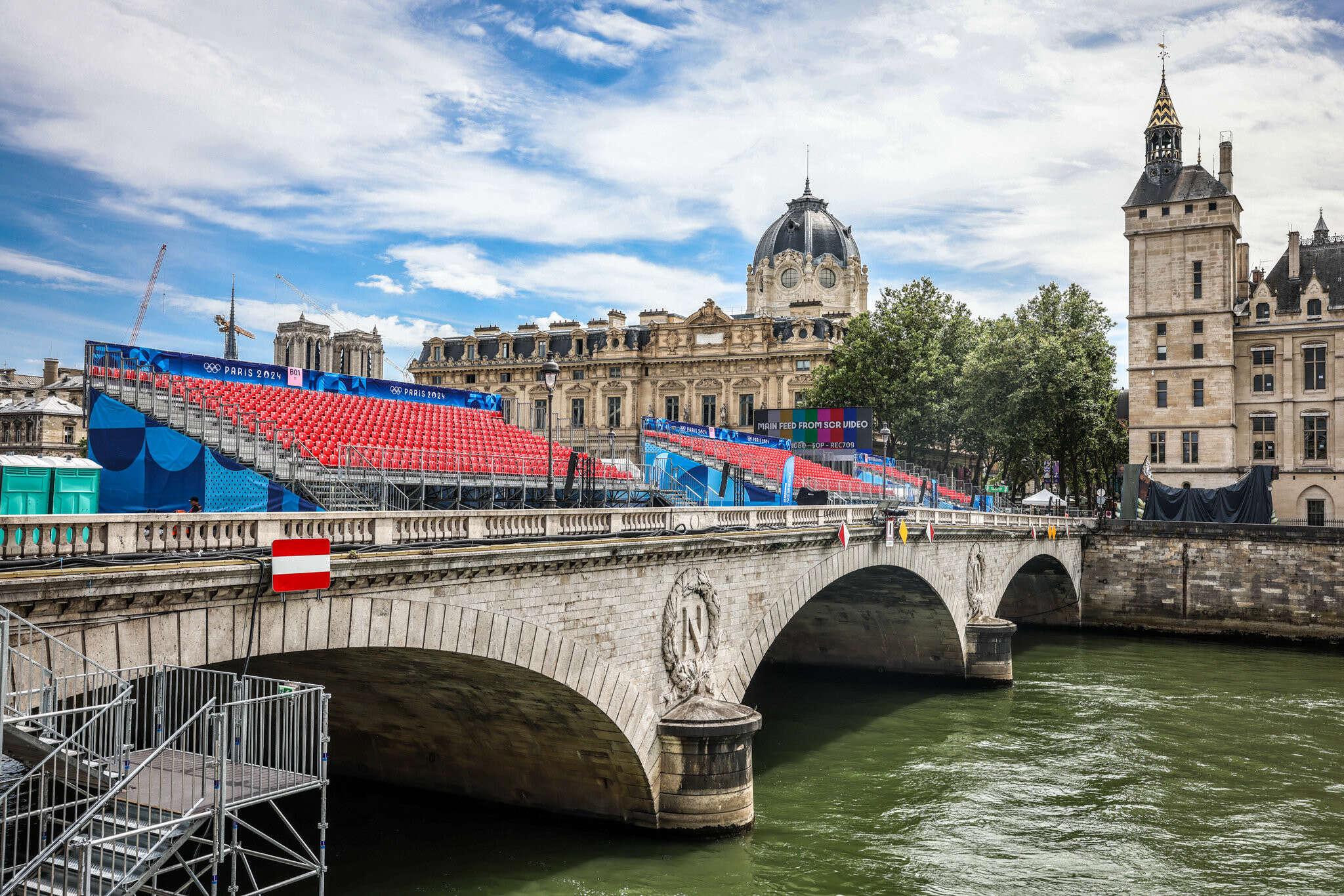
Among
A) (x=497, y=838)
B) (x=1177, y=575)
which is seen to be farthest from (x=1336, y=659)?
(x=497, y=838)

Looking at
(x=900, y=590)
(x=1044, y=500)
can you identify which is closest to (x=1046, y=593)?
(x=1044, y=500)

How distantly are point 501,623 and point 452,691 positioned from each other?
360 cm

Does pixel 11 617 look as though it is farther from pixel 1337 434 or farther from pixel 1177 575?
pixel 1337 434

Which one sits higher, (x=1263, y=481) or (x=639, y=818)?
(x=1263, y=481)

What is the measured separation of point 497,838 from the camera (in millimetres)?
19188

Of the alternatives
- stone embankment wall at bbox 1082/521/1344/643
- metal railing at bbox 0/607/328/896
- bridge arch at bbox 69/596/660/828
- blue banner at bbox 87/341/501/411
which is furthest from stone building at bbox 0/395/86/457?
metal railing at bbox 0/607/328/896

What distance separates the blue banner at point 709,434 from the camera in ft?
186

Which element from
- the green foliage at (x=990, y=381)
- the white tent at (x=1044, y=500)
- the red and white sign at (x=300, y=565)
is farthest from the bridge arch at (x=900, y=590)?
the green foliage at (x=990, y=381)

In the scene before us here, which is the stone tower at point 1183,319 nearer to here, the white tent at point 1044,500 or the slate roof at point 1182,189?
the slate roof at point 1182,189

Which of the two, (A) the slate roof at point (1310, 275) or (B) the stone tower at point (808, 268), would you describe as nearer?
(A) the slate roof at point (1310, 275)

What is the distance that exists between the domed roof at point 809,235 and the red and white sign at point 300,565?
308ft

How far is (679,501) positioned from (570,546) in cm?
1741

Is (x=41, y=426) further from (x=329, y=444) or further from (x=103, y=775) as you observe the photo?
(x=103, y=775)

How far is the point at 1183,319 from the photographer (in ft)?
208
